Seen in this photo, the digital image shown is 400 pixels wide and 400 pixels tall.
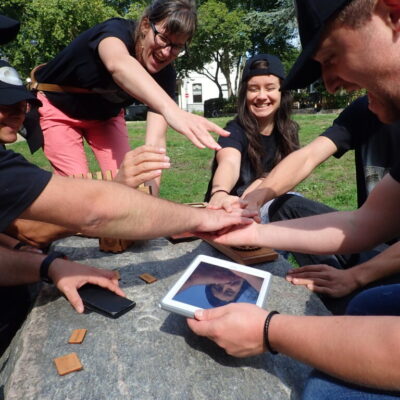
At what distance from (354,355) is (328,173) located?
19.1 ft

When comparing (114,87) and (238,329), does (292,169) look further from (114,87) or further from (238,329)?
(238,329)

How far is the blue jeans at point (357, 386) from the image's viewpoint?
3.72ft

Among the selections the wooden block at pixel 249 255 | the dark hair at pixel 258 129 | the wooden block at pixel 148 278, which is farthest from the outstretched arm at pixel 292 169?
the wooden block at pixel 148 278

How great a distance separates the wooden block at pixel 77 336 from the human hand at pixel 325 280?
1039 millimetres

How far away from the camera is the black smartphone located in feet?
5.39

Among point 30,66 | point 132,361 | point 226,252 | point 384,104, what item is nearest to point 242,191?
point 226,252

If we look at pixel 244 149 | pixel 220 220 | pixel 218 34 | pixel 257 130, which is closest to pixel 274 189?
pixel 244 149

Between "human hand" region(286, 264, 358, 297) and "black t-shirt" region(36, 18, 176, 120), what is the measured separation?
1.96 m

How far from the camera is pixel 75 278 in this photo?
5.80 ft

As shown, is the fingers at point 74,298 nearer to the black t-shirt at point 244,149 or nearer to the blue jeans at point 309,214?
the blue jeans at point 309,214

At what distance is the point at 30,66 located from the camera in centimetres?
2053

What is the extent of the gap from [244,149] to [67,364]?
245cm

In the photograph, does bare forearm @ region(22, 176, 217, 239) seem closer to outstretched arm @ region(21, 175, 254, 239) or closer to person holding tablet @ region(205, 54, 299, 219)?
outstretched arm @ region(21, 175, 254, 239)

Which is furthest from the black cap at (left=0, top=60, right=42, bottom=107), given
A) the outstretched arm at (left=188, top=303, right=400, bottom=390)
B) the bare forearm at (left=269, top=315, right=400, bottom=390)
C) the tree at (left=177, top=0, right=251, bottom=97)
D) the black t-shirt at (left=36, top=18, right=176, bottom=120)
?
the tree at (left=177, top=0, right=251, bottom=97)
